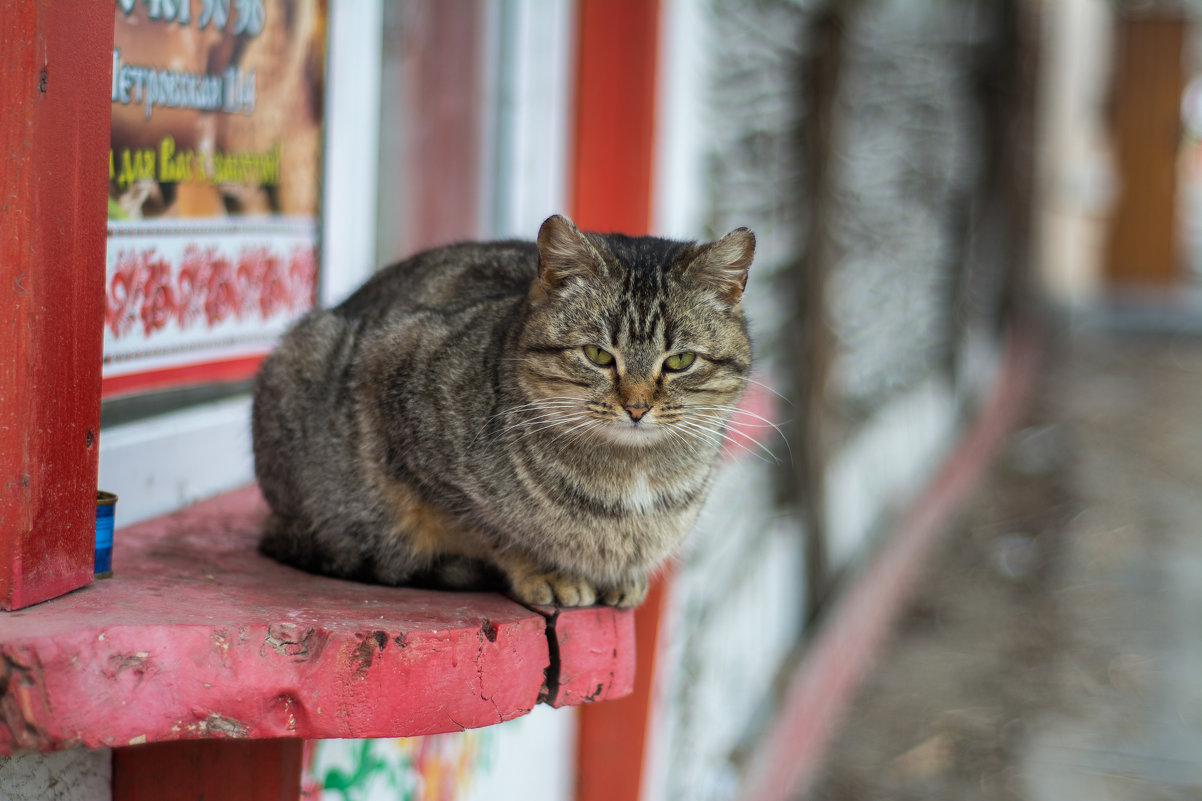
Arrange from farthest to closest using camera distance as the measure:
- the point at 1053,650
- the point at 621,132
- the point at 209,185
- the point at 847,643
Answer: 1. the point at 1053,650
2. the point at 847,643
3. the point at 621,132
4. the point at 209,185

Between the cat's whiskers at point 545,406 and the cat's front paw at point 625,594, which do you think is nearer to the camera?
the cat's whiskers at point 545,406

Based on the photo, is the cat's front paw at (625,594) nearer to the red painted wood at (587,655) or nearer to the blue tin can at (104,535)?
the red painted wood at (587,655)

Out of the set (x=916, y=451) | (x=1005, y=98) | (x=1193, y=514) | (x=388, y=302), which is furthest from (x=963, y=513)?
(x=388, y=302)

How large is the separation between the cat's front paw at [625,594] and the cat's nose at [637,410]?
0.33 m

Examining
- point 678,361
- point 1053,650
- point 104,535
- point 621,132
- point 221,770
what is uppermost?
point 621,132

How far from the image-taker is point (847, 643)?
16.7 feet

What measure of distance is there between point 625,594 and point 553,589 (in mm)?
142

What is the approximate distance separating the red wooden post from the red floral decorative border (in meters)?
0.83

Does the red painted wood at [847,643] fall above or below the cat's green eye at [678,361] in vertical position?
below

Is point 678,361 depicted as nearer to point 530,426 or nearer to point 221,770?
point 530,426

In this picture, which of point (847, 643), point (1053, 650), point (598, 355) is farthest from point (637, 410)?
point (1053, 650)

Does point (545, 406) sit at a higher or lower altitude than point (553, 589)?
higher

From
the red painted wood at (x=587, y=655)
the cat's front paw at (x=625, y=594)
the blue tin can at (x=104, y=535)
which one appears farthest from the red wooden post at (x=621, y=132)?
the blue tin can at (x=104, y=535)

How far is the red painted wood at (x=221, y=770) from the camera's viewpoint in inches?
63.4
